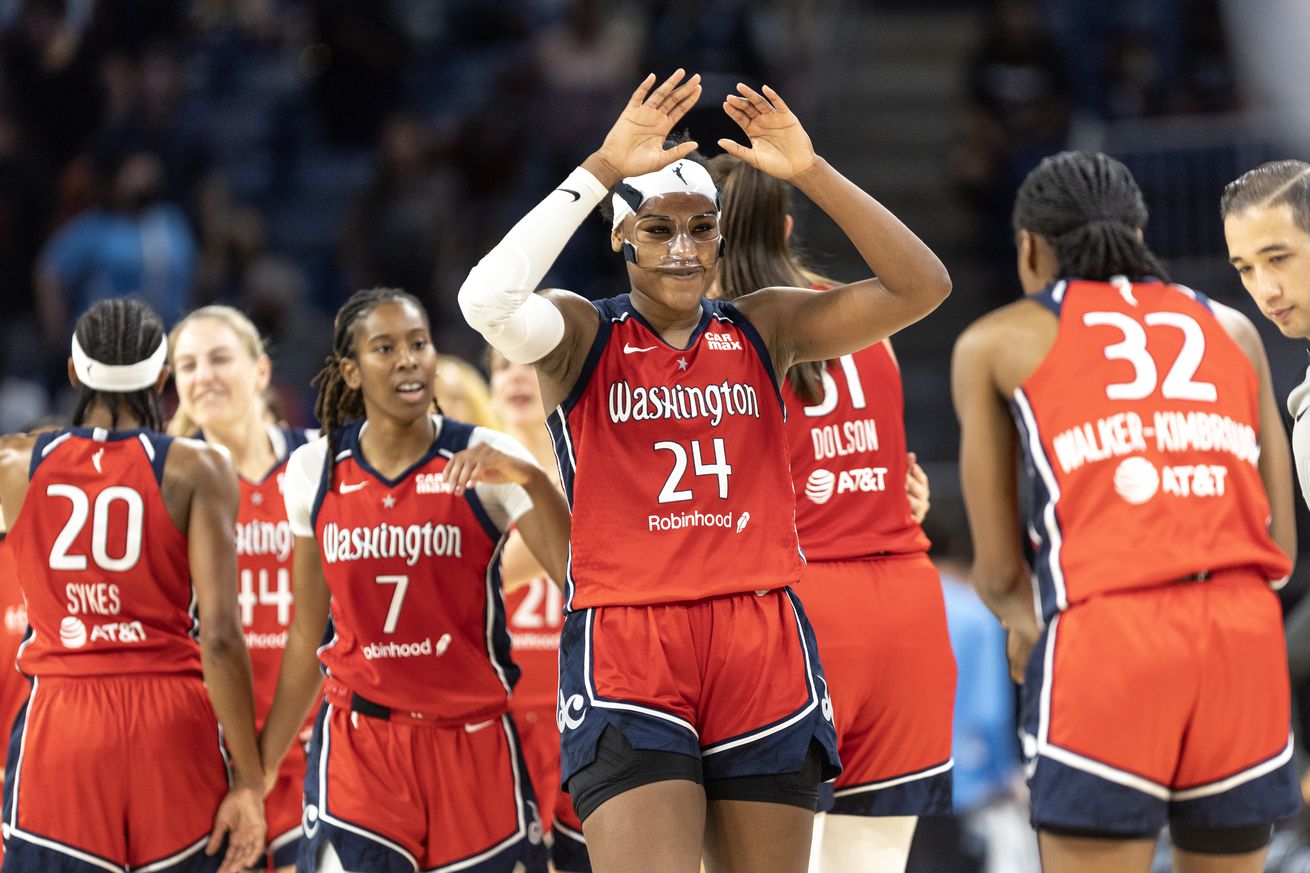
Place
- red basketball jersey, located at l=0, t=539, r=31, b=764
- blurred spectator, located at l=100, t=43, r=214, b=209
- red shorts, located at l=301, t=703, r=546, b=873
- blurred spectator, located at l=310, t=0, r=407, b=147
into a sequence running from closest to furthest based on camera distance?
red shorts, located at l=301, t=703, r=546, b=873 < red basketball jersey, located at l=0, t=539, r=31, b=764 < blurred spectator, located at l=100, t=43, r=214, b=209 < blurred spectator, located at l=310, t=0, r=407, b=147

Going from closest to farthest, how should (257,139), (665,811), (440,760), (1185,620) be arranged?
(665,811)
(1185,620)
(440,760)
(257,139)

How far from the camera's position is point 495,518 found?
16.0 feet

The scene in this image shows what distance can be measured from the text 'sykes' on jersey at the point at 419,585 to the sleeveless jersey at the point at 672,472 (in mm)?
821

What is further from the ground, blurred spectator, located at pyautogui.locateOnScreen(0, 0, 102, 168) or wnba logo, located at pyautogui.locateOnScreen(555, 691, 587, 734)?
blurred spectator, located at pyautogui.locateOnScreen(0, 0, 102, 168)

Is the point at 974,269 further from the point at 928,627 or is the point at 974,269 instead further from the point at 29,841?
the point at 29,841

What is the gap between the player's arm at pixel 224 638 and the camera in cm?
495

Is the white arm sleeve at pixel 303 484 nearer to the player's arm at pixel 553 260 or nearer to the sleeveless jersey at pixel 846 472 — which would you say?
the player's arm at pixel 553 260

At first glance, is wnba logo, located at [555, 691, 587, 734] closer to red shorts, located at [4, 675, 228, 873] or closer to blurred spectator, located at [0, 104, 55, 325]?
red shorts, located at [4, 675, 228, 873]

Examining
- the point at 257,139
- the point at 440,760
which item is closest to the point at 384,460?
the point at 440,760

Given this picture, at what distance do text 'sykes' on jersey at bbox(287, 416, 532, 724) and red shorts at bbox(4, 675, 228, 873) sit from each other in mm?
575

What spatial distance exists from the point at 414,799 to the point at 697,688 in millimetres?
1250

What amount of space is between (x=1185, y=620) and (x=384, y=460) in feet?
7.67

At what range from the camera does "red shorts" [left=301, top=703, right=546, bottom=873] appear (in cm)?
463

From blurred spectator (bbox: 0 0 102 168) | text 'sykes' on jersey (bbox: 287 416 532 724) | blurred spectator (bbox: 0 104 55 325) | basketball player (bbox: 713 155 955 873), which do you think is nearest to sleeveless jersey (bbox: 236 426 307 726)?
text 'sykes' on jersey (bbox: 287 416 532 724)
